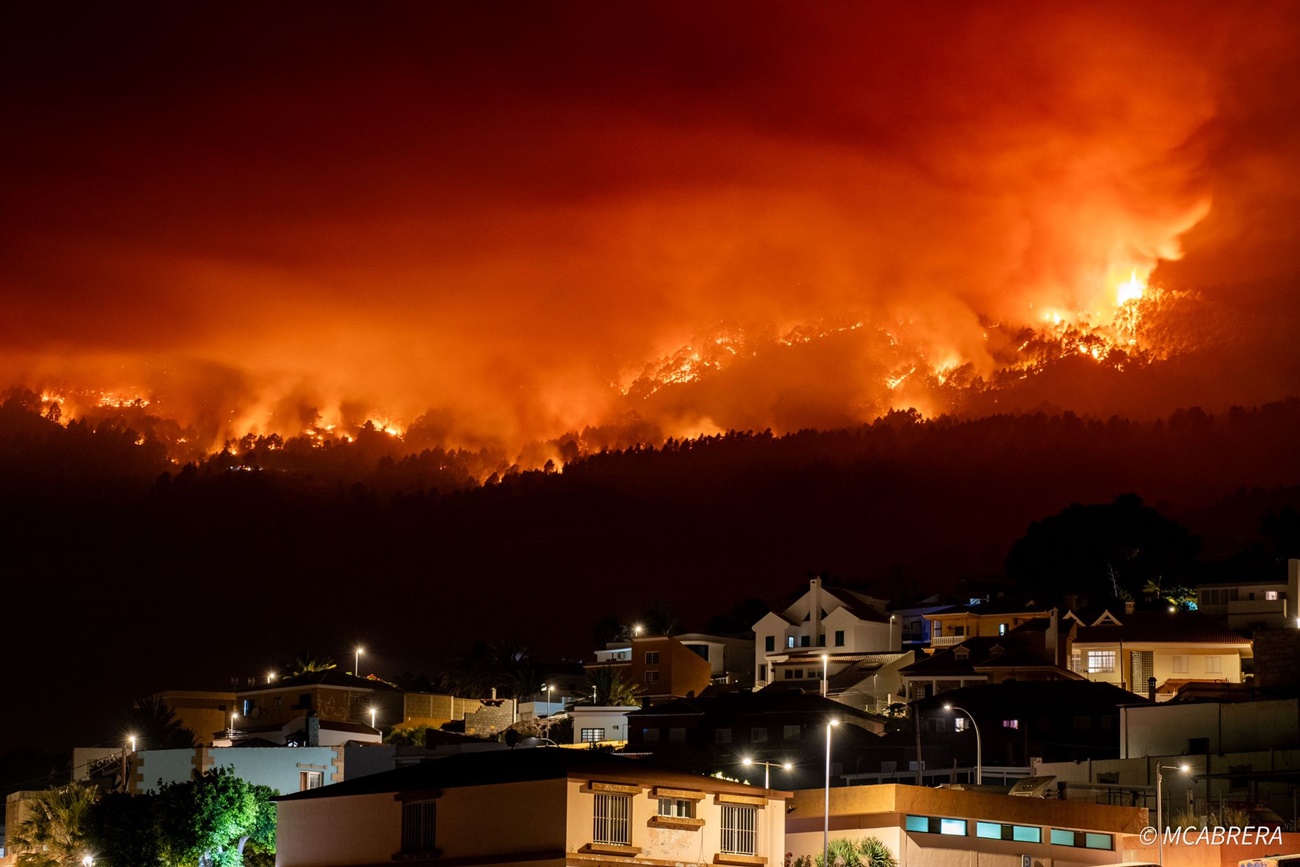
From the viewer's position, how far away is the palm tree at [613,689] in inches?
4205

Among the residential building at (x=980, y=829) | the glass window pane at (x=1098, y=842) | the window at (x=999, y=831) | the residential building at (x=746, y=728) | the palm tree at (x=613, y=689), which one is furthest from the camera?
Answer: the palm tree at (x=613, y=689)

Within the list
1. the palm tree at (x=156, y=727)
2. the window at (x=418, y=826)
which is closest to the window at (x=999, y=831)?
the window at (x=418, y=826)

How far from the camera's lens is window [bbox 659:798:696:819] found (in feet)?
171

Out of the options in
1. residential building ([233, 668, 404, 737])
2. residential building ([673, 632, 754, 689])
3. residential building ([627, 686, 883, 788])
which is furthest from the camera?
residential building ([673, 632, 754, 689])

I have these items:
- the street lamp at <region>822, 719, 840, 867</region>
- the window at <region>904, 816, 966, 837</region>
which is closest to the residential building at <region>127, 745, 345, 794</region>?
the street lamp at <region>822, 719, 840, 867</region>

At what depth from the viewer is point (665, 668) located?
4466 inches

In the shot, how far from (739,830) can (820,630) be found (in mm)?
60720

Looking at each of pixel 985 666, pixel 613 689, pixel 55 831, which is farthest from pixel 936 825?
pixel 613 689

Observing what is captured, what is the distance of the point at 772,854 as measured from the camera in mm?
54562

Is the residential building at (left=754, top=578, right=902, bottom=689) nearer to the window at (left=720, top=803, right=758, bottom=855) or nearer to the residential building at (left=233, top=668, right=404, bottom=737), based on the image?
the residential building at (left=233, top=668, right=404, bottom=737)

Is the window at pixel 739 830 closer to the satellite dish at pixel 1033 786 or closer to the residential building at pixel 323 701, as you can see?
the satellite dish at pixel 1033 786

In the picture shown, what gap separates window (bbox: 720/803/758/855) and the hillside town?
8cm

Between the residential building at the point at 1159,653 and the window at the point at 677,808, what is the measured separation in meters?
45.1

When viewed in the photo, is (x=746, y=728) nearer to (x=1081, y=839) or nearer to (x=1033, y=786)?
(x=1033, y=786)
